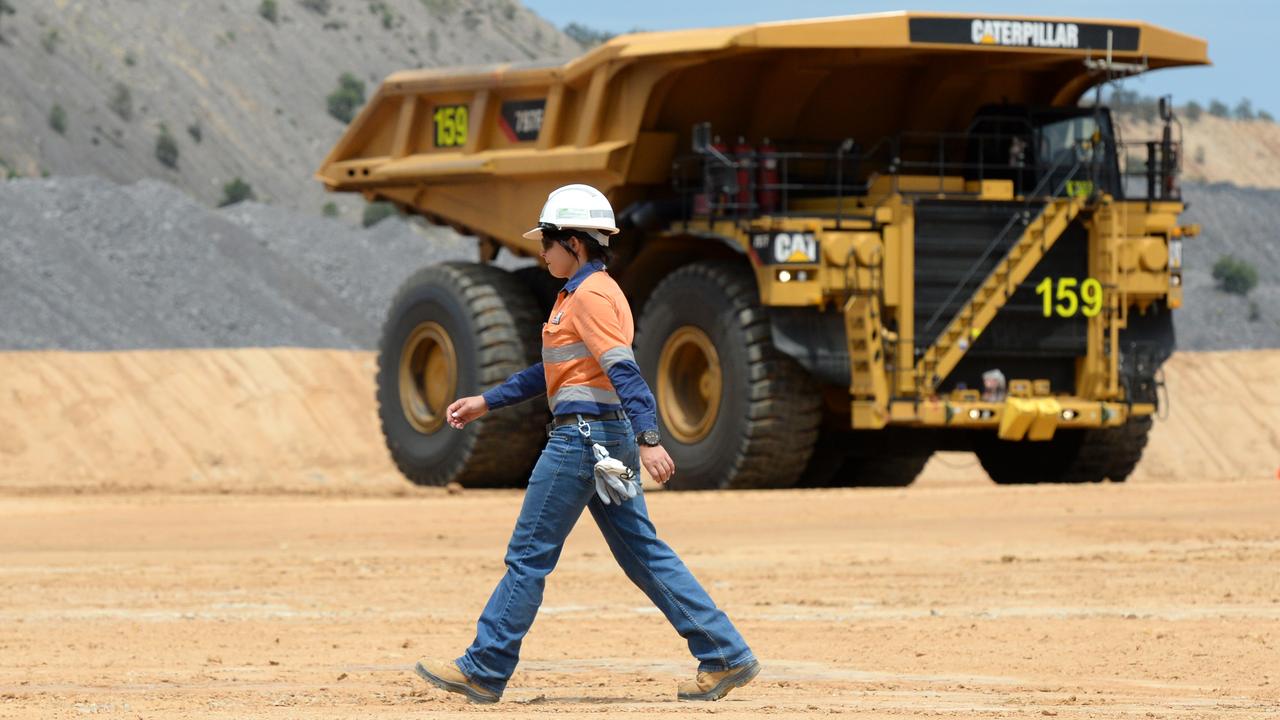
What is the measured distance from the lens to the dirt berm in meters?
23.7

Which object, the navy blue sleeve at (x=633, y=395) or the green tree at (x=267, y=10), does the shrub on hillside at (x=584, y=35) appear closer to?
the green tree at (x=267, y=10)

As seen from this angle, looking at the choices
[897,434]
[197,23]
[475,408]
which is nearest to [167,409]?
[897,434]

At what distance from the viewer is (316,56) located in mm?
85000

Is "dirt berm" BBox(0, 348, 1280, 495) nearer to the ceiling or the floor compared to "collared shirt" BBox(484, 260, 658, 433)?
nearer to the floor

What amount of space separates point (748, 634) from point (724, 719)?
308 cm

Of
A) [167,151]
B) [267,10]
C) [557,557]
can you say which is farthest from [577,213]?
[267,10]

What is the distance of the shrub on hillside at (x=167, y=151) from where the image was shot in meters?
69.6

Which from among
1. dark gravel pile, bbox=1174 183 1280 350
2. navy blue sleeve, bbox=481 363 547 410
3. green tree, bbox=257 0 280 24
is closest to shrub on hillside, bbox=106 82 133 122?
green tree, bbox=257 0 280 24

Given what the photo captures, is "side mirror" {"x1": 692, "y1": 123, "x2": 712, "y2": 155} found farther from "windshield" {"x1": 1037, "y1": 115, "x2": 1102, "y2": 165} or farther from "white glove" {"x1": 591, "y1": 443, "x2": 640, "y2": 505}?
Answer: "white glove" {"x1": 591, "y1": 443, "x2": 640, "y2": 505}

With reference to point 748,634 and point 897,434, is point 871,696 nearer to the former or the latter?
point 748,634

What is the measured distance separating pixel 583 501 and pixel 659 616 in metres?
3.22

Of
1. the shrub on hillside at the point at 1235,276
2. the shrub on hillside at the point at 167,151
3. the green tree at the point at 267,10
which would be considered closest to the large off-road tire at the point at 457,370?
the shrub on hillside at the point at 1235,276

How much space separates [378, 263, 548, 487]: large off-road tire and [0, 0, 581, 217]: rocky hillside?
144ft

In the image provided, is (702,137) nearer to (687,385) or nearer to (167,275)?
(687,385)
